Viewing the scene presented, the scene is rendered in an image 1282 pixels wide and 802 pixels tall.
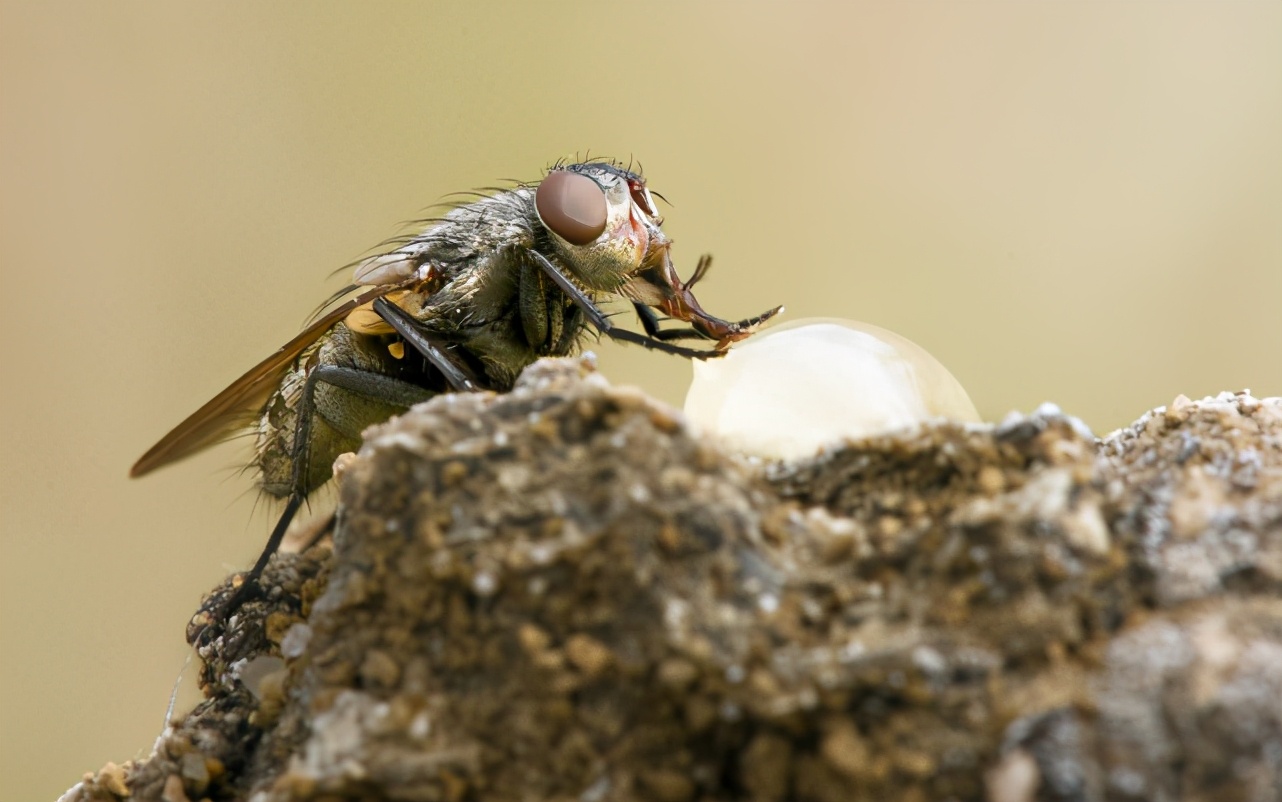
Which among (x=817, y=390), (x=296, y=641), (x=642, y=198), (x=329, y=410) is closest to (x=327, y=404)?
(x=329, y=410)

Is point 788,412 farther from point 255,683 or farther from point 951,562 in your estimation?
point 255,683

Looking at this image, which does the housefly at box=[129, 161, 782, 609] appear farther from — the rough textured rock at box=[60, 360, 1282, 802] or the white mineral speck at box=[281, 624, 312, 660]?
the rough textured rock at box=[60, 360, 1282, 802]

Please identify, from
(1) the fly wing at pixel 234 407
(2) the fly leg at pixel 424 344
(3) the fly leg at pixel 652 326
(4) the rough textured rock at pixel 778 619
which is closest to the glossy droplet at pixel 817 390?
(4) the rough textured rock at pixel 778 619

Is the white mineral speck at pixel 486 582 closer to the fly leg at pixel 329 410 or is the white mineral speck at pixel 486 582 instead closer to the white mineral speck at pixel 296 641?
the white mineral speck at pixel 296 641

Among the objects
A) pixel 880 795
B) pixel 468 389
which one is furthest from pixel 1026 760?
pixel 468 389

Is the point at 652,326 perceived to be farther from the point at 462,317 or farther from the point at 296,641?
the point at 296,641

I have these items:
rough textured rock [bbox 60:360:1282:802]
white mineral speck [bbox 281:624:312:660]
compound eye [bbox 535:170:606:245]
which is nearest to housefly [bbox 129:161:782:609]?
compound eye [bbox 535:170:606:245]
